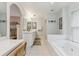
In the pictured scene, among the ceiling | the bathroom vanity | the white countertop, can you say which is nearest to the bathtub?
the bathroom vanity

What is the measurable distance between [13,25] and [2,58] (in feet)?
22.3

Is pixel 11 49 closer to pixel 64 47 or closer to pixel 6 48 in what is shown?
pixel 6 48

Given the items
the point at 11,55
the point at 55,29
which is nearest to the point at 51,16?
the point at 55,29

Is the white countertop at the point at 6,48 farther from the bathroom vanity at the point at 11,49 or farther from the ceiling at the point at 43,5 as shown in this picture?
the ceiling at the point at 43,5

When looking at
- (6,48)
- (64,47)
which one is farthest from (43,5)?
(6,48)

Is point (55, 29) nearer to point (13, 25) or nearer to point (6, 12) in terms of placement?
point (13, 25)

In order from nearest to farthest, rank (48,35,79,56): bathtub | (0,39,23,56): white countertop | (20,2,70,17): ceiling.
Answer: (0,39,23,56): white countertop < (48,35,79,56): bathtub < (20,2,70,17): ceiling

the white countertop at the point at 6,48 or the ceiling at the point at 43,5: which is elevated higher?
the ceiling at the point at 43,5

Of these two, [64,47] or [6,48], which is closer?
[6,48]

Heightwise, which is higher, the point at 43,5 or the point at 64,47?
the point at 43,5

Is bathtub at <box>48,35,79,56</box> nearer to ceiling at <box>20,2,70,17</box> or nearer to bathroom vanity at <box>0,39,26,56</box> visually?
bathroom vanity at <box>0,39,26,56</box>

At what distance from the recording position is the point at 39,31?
50.9 feet

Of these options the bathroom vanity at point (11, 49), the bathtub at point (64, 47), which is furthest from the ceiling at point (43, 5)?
the bathroom vanity at point (11, 49)

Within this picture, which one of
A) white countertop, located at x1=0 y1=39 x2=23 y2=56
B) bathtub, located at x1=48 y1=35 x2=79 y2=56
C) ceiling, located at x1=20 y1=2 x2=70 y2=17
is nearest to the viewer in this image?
white countertop, located at x1=0 y1=39 x2=23 y2=56
